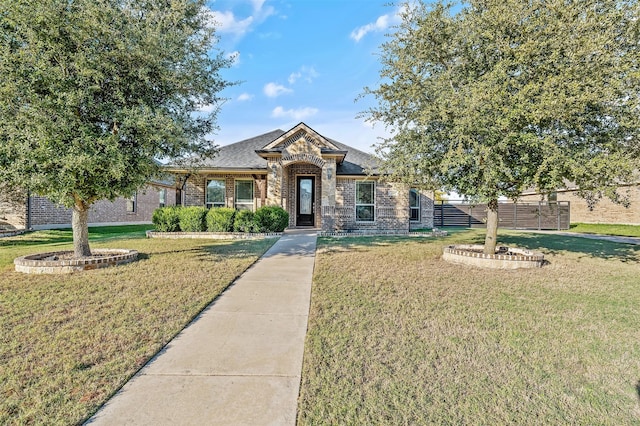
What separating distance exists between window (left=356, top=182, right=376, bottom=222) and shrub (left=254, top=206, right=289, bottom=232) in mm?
4441

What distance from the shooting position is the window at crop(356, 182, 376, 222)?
16094 millimetres

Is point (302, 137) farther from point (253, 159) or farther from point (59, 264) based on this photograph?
point (59, 264)

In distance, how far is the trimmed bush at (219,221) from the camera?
1302 cm

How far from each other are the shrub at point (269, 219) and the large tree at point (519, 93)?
248 inches

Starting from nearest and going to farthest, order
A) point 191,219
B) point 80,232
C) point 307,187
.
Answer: point 80,232 < point 191,219 < point 307,187

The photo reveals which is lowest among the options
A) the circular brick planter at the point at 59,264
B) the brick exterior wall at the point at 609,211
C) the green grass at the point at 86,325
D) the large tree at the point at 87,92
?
the green grass at the point at 86,325

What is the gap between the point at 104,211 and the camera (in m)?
21.4

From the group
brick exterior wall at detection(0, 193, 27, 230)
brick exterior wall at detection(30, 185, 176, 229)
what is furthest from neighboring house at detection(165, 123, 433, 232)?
brick exterior wall at detection(0, 193, 27, 230)

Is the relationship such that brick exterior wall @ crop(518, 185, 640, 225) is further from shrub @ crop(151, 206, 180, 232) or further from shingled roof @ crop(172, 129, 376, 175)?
shrub @ crop(151, 206, 180, 232)

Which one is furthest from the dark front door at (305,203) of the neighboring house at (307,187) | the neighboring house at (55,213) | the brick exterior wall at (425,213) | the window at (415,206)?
the neighboring house at (55,213)

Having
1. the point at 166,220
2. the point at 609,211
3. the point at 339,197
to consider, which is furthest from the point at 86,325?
the point at 609,211

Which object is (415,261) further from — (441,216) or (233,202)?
(441,216)

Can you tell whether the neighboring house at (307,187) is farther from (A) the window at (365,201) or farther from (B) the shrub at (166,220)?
(B) the shrub at (166,220)

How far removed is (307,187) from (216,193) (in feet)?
15.5
